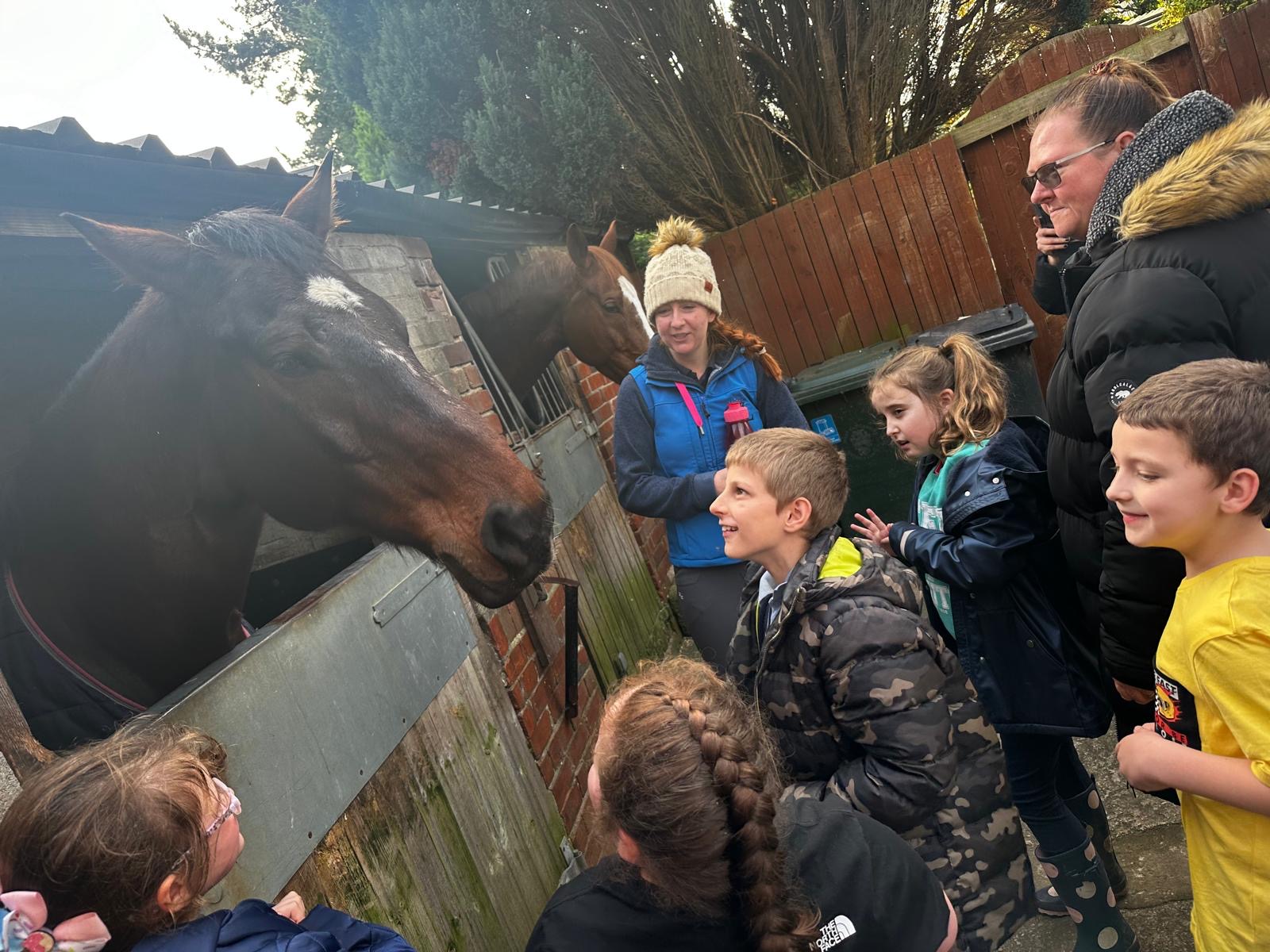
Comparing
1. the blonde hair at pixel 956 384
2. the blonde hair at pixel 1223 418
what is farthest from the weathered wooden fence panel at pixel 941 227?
the blonde hair at pixel 1223 418

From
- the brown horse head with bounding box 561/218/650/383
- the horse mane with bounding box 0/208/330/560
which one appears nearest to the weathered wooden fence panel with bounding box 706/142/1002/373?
the brown horse head with bounding box 561/218/650/383

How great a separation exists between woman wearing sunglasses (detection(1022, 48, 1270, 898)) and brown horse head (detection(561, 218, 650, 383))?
9.79 ft

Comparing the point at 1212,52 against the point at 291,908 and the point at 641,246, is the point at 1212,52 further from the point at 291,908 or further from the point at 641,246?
the point at 291,908

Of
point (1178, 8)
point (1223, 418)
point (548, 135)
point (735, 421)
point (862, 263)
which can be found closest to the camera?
point (1223, 418)

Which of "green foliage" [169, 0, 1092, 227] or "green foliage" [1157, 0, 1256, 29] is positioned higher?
"green foliage" [169, 0, 1092, 227]

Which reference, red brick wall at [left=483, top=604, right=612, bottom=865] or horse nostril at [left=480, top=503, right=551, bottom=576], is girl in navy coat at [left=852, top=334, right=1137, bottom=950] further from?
red brick wall at [left=483, top=604, right=612, bottom=865]

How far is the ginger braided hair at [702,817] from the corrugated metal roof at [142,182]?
169 centimetres

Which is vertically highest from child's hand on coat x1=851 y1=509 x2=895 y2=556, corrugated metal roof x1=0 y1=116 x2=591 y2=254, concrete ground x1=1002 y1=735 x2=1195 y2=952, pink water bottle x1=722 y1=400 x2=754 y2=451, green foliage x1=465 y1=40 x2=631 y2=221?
green foliage x1=465 y1=40 x2=631 y2=221

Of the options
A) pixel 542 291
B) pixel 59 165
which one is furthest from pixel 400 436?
pixel 542 291

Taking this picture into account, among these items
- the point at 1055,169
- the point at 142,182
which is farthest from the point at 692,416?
the point at 142,182

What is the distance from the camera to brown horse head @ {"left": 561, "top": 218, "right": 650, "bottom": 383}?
470 centimetres

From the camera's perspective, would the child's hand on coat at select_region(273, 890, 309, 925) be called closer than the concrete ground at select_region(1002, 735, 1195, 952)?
Yes

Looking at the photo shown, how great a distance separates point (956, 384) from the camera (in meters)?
2.44

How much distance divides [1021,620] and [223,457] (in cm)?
210
